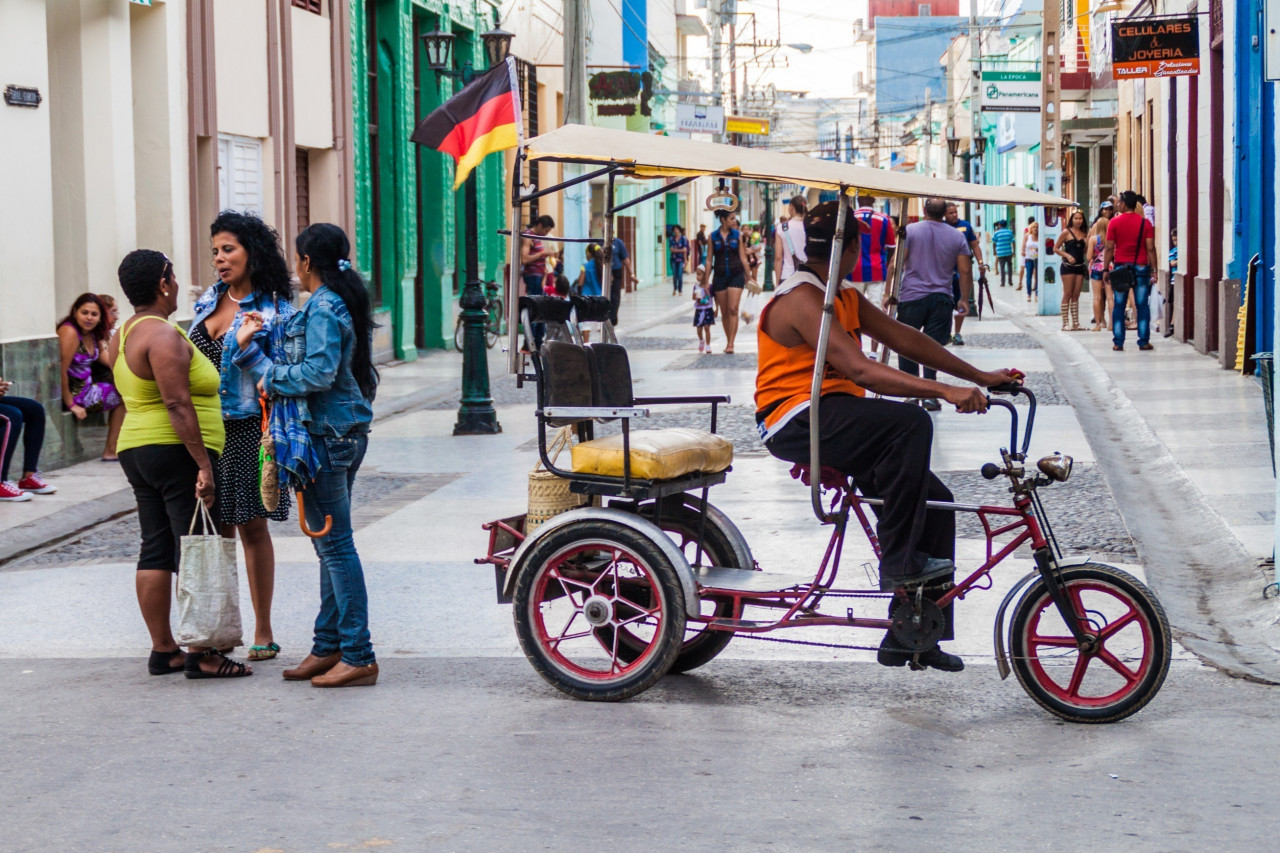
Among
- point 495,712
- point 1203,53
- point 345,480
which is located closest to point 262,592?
point 345,480

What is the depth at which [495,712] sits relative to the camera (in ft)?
18.5

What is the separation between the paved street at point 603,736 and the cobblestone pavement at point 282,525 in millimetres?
86

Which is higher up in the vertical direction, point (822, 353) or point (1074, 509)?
point (822, 353)

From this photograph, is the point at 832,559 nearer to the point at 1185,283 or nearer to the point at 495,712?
the point at 495,712

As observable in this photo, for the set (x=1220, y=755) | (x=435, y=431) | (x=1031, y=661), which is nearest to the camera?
(x=1220, y=755)

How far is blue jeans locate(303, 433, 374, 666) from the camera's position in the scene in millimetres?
5906

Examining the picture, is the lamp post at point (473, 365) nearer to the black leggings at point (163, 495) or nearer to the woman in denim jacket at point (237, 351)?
the woman in denim jacket at point (237, 351)

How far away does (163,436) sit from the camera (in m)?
6.18

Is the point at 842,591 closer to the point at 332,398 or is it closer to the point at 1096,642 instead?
the point at 1096,642

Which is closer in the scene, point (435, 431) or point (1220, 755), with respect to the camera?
point (1220, 755)

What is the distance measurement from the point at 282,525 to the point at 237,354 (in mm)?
3506

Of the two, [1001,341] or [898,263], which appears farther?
[1001,341]

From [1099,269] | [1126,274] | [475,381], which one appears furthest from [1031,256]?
[475,381]

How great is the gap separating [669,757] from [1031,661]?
128 centimetres
